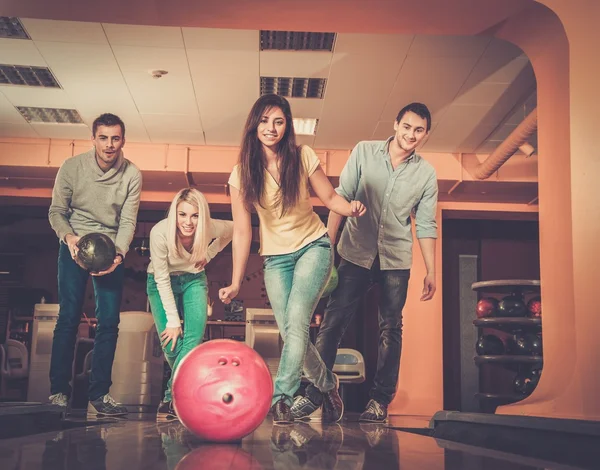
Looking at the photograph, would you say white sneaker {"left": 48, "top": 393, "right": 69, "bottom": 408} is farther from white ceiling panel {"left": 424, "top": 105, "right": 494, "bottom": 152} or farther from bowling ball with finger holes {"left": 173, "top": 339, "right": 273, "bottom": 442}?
white ceiling panel {"left": 424, "top": 105, "right": 494, "bottom": 152}

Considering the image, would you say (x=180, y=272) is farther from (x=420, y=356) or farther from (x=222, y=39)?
(x=420, y=356)

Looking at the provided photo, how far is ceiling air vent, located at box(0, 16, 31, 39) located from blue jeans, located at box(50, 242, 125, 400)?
10.2ft

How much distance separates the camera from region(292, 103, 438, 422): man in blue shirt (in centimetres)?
395

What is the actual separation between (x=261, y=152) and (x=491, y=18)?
2.45 meters

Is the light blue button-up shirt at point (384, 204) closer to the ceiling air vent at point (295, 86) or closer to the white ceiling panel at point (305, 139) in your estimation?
the ceiling air vent at point (295, 86)

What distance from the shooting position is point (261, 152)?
3.32m

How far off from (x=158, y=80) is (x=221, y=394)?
18.8ft

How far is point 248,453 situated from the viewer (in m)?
2.12

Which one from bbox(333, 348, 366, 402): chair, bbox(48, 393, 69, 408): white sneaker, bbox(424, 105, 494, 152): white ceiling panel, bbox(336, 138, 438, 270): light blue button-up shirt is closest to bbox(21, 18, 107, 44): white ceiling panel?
bbox(336, 138, 438, 270): light blue button-up shirt

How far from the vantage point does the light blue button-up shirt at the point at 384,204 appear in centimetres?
396

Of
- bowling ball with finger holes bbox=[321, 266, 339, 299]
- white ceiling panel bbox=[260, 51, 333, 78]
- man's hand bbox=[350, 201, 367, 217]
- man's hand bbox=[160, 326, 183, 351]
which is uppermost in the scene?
white ceiling panel bbox=[260, 51, 333, 78]

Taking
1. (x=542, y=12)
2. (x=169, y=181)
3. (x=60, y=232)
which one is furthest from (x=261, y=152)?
(x=169, y=181)

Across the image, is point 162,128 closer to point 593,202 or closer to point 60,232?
point 60,232

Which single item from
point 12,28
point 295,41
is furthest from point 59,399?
point 295,41
